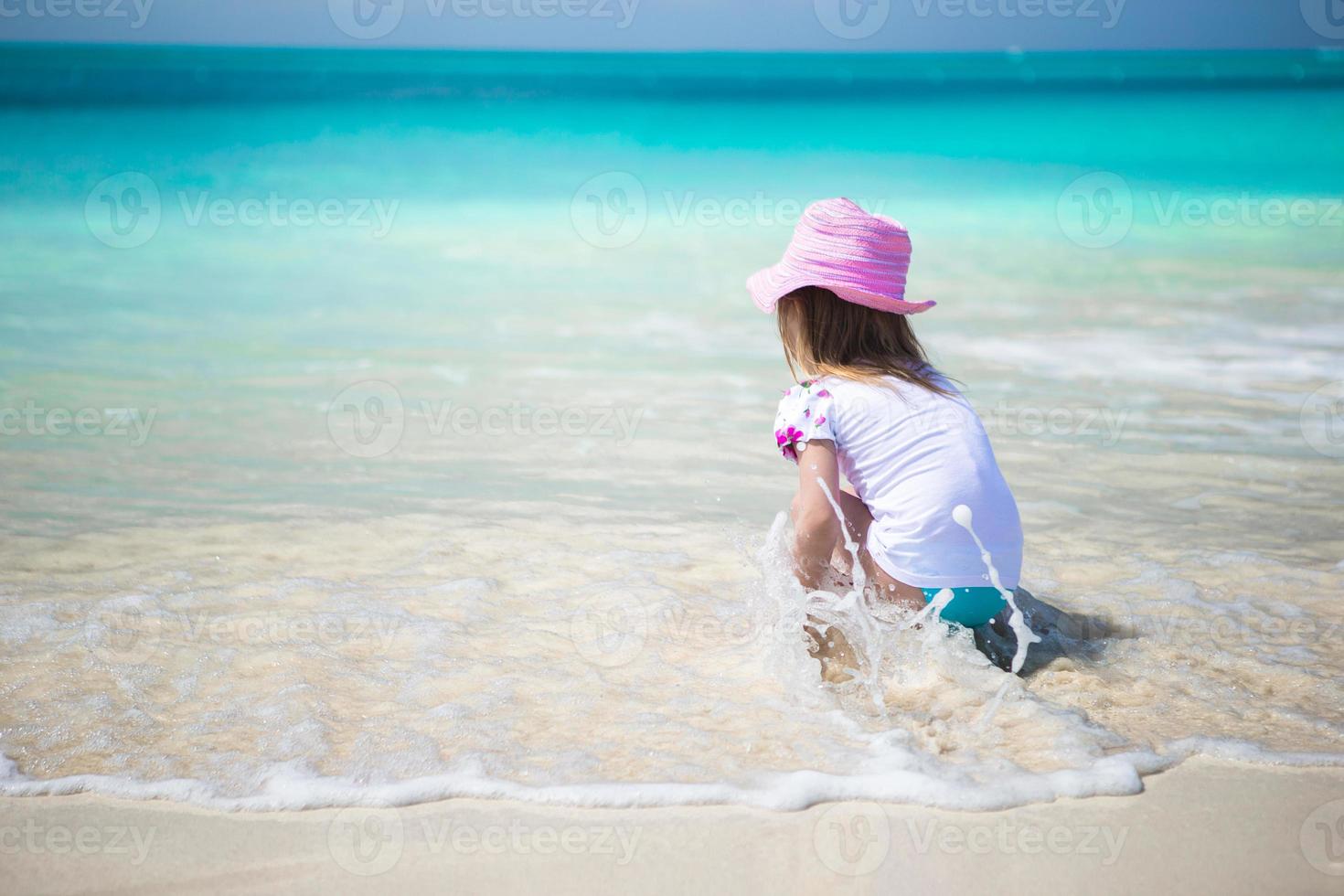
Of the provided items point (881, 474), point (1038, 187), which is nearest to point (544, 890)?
point (881, 474)

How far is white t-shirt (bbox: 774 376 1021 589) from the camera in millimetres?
2361

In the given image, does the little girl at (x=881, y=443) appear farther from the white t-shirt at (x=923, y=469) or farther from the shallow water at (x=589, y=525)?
the shallow water at (x=589, y=525)

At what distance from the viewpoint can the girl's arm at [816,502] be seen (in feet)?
7.85

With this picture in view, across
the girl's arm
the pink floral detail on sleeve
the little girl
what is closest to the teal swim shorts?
the little girl

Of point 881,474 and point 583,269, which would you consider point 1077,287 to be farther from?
point 881,474

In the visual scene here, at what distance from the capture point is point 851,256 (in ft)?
7.97

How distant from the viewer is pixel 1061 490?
13.3ft

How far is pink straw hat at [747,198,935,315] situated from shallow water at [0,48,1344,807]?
71cm

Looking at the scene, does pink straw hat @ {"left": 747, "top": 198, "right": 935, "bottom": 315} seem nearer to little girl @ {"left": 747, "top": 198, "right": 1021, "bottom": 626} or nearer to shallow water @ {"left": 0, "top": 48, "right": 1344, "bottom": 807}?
little girl @ {"left": 747, "top": 198, "right": 1021, "bottom": 626}

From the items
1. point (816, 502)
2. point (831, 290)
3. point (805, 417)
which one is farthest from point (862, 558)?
point (831, 290)

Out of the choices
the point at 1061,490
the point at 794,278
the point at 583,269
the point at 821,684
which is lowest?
the point at 821,684

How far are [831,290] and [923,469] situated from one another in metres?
0.45

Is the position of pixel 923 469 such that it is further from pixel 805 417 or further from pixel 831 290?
pixel 831 290

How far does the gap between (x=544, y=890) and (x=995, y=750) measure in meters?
0.94
